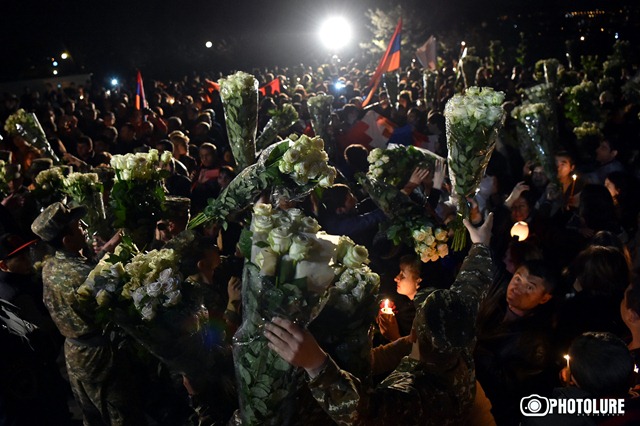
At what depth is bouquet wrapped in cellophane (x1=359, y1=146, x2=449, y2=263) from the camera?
356 centimetres

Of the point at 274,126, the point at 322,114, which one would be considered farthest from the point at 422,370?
the point at 322,114

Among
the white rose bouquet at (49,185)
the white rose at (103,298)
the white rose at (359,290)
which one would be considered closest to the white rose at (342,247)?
the white rose at (359,290)

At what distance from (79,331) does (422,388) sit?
2619 millimetres

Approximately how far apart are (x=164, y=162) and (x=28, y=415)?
7.62 ft

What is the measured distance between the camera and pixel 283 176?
10.4ft

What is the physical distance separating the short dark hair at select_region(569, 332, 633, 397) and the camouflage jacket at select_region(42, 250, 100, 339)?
3.12 metres

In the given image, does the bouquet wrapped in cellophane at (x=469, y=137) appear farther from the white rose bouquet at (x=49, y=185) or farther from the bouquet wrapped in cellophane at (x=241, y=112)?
the white rose bouquet at (x=49, y=185)

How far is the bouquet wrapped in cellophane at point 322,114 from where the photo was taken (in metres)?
7.79

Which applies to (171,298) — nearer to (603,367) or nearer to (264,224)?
(264,224)

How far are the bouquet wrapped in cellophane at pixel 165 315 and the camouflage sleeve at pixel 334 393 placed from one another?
1.20m

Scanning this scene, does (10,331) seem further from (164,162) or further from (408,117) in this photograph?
(408,117)

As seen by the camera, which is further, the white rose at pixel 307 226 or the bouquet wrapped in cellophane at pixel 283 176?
Answer: the bouquet wrapped in cellophane at pixel 283 176

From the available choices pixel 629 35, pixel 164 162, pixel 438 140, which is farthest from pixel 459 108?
pixel 629 35

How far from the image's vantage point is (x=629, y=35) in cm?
2558
